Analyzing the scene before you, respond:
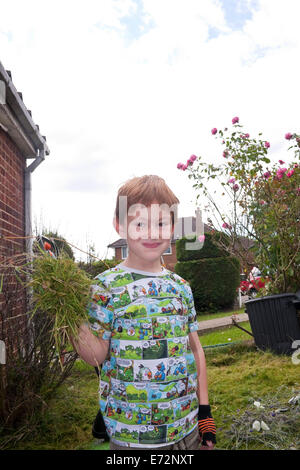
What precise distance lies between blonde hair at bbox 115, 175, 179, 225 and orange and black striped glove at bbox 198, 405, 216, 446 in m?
0.83

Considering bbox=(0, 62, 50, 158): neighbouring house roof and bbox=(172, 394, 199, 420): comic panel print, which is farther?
bbox=(0, 62, 50, 158): neighbouring house roof

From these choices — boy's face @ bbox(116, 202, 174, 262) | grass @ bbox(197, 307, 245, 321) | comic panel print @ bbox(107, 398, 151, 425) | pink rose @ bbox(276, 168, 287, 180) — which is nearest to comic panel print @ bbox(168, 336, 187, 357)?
comic panel print @ bbox(107, 398, 151, 425)

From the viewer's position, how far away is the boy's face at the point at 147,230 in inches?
62.0

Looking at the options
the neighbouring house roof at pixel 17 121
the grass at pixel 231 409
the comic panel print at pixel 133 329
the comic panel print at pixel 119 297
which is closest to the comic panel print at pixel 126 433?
the comic panel print at pixel 133 329

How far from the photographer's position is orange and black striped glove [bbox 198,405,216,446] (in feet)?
5.17

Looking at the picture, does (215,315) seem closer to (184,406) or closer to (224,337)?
(224,337)

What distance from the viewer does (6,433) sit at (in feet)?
8.78

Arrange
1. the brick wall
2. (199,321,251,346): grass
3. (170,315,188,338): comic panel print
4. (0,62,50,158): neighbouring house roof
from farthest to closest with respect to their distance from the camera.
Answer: (199,321,251,346): grass < (0,62,50,158): neighbouring house roof < the brick wall < (170,315,188,338): comic panel print

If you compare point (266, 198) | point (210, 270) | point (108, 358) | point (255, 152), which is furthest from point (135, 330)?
point (210, 270)

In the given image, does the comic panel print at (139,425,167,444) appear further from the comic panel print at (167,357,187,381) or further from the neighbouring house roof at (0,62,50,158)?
the neighbouring house roof at (0,62,50,158)

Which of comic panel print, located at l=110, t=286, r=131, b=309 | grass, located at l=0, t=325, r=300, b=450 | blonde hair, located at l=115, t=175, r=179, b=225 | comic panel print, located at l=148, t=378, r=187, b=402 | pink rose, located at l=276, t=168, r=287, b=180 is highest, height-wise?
pink rose, located at l=276, t=168, r=287, b=180

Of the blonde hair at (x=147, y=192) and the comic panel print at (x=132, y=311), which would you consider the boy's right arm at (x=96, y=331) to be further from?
the blonde hair at (x=147, y=192)

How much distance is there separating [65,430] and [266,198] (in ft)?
13.2

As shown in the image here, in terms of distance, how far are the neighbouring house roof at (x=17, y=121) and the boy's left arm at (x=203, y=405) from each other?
3.02 meters
